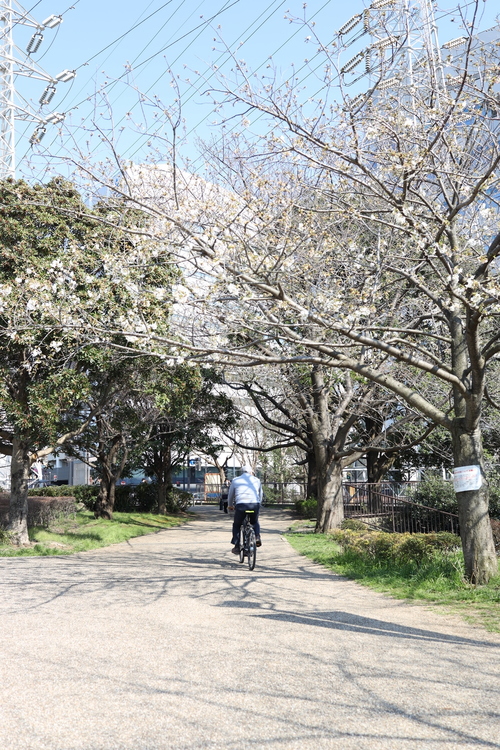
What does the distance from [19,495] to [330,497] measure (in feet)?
26.6

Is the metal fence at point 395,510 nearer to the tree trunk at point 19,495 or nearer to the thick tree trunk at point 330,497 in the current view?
the thick tree trunk at point 330,497

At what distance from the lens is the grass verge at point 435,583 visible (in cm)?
681

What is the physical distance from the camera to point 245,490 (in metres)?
10.3

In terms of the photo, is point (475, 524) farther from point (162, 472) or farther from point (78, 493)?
point (78, 493)

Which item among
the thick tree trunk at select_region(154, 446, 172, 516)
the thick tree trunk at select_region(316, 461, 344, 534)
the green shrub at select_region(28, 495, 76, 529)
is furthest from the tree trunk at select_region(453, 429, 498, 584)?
the thick tree trunk at select_region(154, 446, 172, 516)

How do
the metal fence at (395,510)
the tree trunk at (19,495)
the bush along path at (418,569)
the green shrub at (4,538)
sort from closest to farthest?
the bush along path at (418,569) → the green shrub at (4,538) → the tree trunk at (19,495) → the metal fence at (395,510)

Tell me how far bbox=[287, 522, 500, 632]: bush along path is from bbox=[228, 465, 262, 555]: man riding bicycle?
1.58 meters

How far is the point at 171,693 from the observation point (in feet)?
13.0

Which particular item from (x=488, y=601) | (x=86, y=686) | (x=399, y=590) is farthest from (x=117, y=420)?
(x=86, y=686)

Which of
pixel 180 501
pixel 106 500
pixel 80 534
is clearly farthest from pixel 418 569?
pixel 180 501

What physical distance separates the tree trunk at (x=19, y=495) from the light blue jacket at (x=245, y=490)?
5.94 meters

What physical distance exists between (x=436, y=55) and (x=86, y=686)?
8.22 m

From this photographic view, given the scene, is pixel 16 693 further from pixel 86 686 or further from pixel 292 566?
pixel 292 566

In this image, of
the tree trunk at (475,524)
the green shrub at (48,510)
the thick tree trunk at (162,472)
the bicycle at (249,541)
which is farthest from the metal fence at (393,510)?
the green shrub at (48,510)
